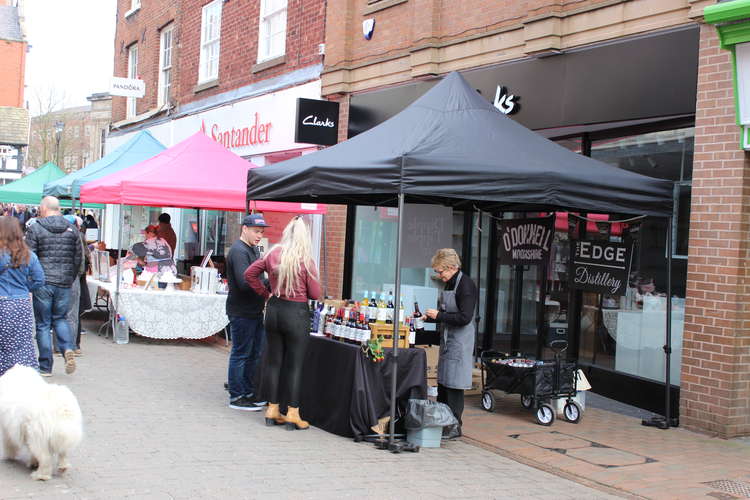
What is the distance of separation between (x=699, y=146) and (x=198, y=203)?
22.4 ft

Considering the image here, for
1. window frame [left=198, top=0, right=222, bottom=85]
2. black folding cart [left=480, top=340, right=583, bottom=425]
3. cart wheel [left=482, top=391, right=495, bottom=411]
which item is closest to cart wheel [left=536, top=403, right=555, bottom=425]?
black folding cart [left=480, top=340, right=583, bottom=425]

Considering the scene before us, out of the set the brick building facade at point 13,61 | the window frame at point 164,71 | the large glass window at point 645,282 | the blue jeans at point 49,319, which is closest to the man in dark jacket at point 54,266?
the blue jeans at point 49,319

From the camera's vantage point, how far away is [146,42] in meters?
23.0

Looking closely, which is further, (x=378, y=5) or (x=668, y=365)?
(x=378, y=5)

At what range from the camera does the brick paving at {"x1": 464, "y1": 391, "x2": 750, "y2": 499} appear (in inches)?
244

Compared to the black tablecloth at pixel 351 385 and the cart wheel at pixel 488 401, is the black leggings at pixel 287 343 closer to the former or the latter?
the black tablecloth at pixel 351 385

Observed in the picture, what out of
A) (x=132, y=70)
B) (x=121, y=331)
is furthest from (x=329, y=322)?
(x=132, y=70)

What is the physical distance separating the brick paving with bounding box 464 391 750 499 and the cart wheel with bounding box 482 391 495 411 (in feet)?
0.23

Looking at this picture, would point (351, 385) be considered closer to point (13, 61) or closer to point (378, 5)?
point (378, 5)

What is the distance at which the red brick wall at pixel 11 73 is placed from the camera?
44.6m

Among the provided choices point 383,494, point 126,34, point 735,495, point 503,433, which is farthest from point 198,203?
point 126,34

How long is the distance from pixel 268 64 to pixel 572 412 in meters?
10.0

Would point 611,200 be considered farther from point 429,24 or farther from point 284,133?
point 284,133

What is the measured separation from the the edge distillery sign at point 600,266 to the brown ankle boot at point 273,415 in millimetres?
3708
